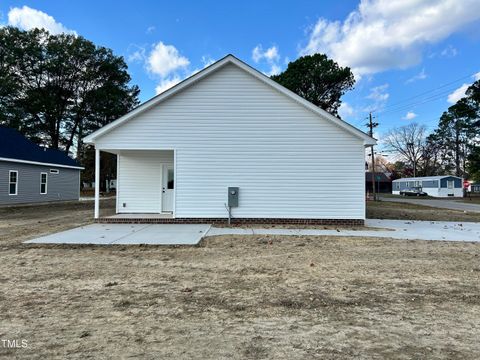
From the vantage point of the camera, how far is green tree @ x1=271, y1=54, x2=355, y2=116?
31438 millimetres

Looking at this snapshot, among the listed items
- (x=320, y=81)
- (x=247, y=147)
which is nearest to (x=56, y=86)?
(x=320, y=81)

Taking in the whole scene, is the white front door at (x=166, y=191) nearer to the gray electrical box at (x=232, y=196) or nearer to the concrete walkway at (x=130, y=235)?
the concrete walkway at (x=130, y=235)

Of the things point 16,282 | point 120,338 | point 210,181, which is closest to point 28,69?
point 210,181

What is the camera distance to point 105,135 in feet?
41.3

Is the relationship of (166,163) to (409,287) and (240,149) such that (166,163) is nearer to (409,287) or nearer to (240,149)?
(240,149)

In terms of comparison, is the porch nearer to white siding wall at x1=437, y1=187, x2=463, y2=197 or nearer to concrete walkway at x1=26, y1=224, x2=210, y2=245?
concrete walkway at x1=26, y1=224, x2=210, y2=245

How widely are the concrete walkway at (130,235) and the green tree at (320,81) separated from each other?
923 inches

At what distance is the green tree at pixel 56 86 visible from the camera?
124ft

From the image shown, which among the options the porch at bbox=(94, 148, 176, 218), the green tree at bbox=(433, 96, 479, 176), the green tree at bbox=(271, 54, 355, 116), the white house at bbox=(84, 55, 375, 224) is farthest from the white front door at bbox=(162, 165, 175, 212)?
the green tree at bbox=(433, 96, 479, 176)

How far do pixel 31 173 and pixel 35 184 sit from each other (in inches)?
36.6

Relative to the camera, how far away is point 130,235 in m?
9.63

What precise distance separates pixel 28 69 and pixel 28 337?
143 ft

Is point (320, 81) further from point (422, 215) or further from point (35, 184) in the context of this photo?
point (35, 184)

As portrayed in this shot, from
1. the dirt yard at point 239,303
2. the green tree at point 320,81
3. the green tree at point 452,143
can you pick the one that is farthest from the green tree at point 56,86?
the green tree at point 452,143
